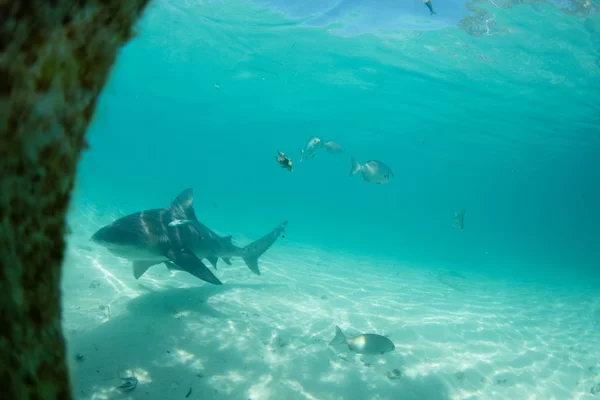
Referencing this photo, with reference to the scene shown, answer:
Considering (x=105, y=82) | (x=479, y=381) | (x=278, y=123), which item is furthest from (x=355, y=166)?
(x=278, y=123)

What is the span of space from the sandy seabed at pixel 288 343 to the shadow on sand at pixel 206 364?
0.07 feet

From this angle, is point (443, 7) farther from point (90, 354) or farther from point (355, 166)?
point (90, 354)

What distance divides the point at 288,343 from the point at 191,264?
8.00 ft

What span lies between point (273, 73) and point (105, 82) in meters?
33.6

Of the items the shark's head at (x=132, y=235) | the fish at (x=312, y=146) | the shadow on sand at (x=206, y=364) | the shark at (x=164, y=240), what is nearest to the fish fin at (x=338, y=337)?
the shadow on sand at (x=206, y=364)

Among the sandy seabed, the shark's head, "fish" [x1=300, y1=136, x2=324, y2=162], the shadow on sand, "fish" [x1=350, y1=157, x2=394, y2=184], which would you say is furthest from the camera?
"fish" [x1=300, y1=136, x2=324, y2=162]

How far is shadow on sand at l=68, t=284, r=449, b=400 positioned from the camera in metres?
4.38

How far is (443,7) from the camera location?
1734cm

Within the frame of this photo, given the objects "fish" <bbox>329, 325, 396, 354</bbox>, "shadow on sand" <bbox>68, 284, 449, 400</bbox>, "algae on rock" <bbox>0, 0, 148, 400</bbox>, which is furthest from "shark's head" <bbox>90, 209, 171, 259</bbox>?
"algae on rock" <bbox>0, 0, 148, 400</bbox>

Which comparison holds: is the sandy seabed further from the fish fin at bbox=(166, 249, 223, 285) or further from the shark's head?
the fish fin at bbox=(166, 249, 223, 285)

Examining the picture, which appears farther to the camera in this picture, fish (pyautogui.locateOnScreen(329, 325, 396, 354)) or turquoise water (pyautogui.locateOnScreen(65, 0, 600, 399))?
Answer: turquoise water (pyautogui.locateOnScreen(65, 0, 600, 399))

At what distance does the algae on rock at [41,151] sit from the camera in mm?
714

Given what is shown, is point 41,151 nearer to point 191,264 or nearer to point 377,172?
point 191,264

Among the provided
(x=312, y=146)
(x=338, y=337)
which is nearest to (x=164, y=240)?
(x=338, y=337)
